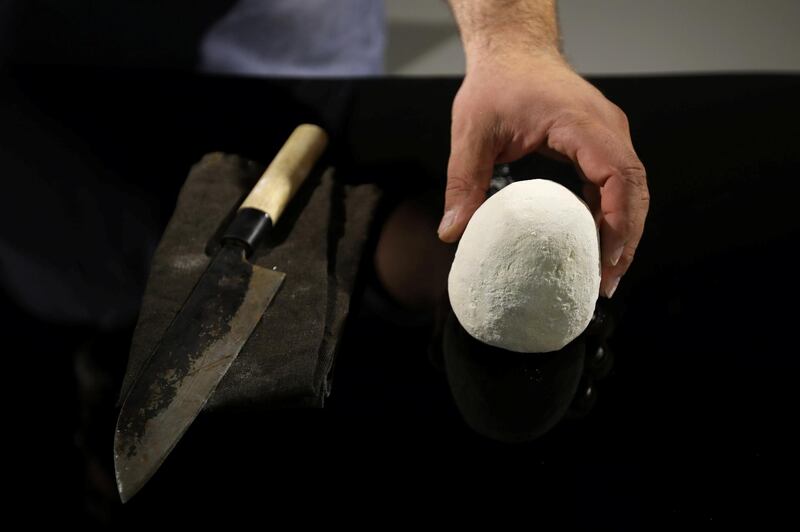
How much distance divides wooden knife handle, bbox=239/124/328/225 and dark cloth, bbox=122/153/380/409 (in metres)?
0.03

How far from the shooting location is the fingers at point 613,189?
36.9 inches

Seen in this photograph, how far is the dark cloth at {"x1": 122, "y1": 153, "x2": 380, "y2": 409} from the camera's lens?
882mm

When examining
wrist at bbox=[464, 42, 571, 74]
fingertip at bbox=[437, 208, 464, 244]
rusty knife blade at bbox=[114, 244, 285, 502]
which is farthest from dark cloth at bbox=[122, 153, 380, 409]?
wrist at bbox=[464, 42, 571, 74]

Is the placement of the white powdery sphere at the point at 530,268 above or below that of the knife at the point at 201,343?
above

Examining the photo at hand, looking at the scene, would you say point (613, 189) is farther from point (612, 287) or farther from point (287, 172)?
point (287, 172)

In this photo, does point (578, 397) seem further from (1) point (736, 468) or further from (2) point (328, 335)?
(2) point (328, 335)

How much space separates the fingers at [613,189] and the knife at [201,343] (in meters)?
0.44

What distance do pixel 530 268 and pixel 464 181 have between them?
0.76 feet

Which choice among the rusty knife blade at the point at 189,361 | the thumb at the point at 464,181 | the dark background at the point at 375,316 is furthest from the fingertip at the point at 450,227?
the rusty knife blade at the point at 189,361

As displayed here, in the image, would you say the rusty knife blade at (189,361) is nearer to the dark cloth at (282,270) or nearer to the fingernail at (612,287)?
the dark cloth at (282,270)

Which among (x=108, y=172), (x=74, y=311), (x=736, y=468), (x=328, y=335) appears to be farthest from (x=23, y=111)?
(x=736, y=468)

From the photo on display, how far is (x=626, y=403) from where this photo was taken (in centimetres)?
91

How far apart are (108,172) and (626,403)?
3.05 feet

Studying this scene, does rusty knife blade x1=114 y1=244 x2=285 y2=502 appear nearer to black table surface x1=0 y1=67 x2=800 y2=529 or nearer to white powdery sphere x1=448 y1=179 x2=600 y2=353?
black table surface x1=0 y1=67 x2=800 y2=529
